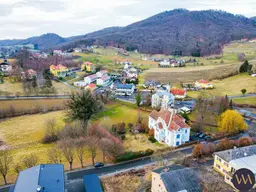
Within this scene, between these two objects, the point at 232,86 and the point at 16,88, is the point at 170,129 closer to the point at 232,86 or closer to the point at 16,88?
the point at 232,86

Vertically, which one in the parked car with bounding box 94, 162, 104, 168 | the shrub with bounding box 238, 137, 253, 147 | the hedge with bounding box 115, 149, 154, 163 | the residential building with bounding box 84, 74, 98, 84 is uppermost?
the residential building with bounding box 84, 74, 98, 84

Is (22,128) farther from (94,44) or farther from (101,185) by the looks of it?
(94,44)

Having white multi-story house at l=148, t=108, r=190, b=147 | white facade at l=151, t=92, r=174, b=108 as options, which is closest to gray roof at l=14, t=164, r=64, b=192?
white multi-story house at l=148, t=108, r=190, b=147

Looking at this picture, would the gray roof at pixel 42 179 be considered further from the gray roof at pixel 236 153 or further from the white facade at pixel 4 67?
the white facade at pixel 4 67

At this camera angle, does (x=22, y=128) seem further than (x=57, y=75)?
No

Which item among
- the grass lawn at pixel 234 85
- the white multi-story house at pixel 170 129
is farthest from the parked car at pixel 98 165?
the grass lawn at pixel 234 85

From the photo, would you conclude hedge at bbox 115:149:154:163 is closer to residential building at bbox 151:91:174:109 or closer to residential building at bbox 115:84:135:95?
residential building at bbox 151:91:174:109

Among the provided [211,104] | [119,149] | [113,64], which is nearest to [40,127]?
[119,149]

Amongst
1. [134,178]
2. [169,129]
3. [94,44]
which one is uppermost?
[94,44]
